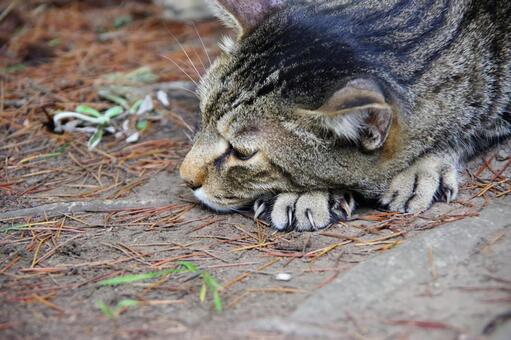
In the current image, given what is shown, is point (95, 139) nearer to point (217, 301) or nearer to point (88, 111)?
point (88, 111)

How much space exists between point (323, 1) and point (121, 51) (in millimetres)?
2778

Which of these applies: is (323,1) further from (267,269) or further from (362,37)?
(267,269)

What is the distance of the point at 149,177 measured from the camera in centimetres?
397

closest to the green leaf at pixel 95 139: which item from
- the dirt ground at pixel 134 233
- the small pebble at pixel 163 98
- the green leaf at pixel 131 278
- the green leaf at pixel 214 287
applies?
the dirt ground at pixel 134 233

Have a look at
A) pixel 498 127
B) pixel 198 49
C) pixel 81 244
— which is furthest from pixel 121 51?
pixel 498 127

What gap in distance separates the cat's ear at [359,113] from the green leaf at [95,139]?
1.91m

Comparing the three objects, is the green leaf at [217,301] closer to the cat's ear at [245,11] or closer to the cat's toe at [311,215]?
the cat's toe at [311,215]

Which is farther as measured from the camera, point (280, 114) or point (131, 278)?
point (280, 114)

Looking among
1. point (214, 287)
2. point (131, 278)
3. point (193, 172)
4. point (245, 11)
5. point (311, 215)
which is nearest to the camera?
point (214, 287)

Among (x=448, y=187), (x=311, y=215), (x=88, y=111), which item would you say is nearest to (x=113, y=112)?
(x=88, y=111)

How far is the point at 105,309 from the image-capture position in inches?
102

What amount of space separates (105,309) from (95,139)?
2.04 meters

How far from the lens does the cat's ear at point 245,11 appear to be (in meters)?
3.51

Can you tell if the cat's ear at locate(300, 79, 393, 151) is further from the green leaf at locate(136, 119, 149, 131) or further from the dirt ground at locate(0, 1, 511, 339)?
the green leaf at locate(136, 119, 149, 131)
